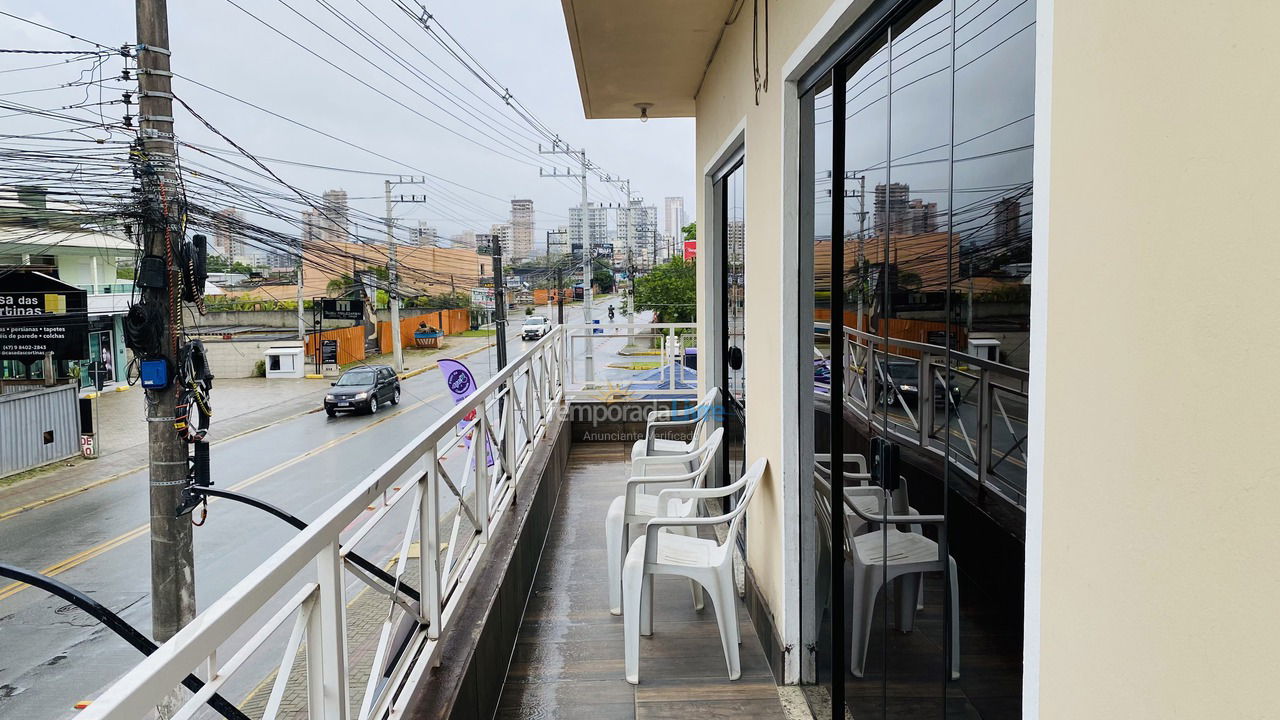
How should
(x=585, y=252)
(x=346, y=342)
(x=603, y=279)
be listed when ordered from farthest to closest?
(x=346, y=342), (x=603, y=279), (x=585, y=252)

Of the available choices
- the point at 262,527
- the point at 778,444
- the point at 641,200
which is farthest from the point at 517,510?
the point at 641,200

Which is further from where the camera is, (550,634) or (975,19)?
(550,634)

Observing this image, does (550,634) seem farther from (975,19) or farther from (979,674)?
(975,19)

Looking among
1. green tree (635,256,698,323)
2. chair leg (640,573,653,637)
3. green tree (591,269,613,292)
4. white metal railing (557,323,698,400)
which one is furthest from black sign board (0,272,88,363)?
chair leg (640,573,653,637)

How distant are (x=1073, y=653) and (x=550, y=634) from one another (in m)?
2.39

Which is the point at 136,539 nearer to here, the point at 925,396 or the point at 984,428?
the point at 925,396

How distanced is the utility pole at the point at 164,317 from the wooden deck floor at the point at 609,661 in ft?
25.9

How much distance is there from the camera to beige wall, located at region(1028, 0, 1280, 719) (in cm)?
59

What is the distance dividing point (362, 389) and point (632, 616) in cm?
2652

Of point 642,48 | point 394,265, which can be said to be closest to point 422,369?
point 394,265

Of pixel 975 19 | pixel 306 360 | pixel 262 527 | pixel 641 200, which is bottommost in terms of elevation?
pixel 262 527

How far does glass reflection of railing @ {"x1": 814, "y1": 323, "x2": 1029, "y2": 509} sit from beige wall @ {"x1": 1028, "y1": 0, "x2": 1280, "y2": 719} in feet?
0.82

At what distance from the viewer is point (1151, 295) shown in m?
0.70

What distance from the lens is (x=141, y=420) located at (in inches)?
1581
